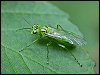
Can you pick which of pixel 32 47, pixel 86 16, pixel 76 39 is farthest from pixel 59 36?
pixel 86 16

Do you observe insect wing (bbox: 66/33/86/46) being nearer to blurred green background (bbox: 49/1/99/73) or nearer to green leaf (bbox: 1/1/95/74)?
green leaf (bbox: 1/1/95/74)

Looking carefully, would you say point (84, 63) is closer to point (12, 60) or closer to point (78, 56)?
point (78, 56)

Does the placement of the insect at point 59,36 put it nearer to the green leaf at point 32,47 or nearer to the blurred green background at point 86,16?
the green leaf at point 32,47

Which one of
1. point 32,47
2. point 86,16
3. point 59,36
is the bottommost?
point 86,16

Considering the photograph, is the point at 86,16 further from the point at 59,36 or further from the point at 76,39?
the point at 59,36

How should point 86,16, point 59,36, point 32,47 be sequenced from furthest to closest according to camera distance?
point 86,16, point 59,36, point 32,47

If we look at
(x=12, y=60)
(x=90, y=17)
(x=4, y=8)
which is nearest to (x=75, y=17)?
(x=90, y=17)

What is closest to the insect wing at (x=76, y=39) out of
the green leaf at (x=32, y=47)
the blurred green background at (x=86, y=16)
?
the green leaf at (x=32, y=47)
